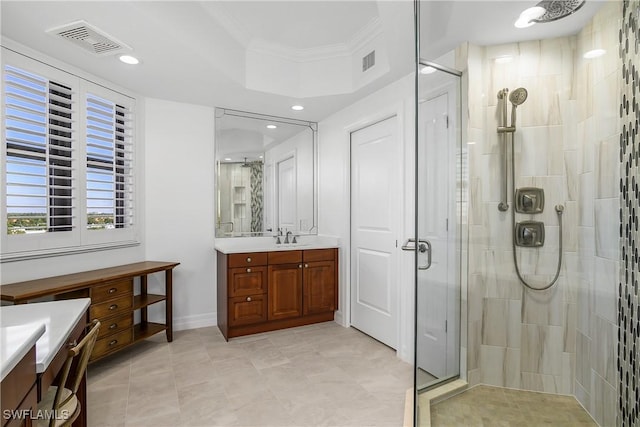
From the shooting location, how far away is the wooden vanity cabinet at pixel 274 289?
3010mm

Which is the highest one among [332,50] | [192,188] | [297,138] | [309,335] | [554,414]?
[332,50]

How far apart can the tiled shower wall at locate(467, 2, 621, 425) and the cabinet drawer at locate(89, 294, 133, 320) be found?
248 centimetres

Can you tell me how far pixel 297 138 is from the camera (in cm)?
384

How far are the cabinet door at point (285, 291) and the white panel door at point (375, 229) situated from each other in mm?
568

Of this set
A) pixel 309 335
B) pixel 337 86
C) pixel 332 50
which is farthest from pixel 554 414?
pixel 332 50

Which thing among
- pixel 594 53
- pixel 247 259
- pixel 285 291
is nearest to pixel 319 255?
pixel 285 291

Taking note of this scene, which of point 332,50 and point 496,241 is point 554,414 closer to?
point 496,241

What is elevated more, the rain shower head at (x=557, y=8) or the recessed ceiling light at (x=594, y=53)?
the rain shower head at (x=557, y=8)

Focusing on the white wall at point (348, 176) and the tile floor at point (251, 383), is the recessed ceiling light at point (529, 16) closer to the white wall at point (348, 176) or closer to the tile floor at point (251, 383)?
the white wall at point (348, 176)

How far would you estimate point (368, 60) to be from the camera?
9.01 feet

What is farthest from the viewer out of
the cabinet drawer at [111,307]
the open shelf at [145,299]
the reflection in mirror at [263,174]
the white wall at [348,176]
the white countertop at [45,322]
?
the reflection in mirror at [263,174]

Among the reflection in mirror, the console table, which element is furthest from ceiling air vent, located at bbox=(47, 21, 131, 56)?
the console table

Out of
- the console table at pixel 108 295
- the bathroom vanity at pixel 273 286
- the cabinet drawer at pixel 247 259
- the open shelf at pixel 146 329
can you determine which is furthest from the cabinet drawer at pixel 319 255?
the open shelf at pixel 146 329

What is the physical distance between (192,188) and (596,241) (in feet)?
10.4
